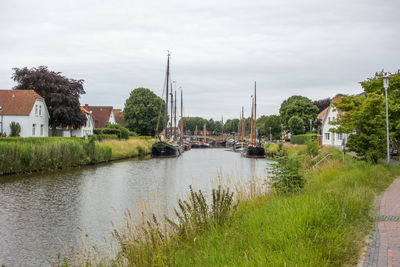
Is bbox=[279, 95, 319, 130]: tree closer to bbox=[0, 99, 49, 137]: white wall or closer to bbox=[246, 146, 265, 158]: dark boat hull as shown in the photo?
bbox=[246, 146, 265, 158]: dark boat hull

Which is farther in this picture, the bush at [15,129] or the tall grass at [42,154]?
the bush at [15,129]

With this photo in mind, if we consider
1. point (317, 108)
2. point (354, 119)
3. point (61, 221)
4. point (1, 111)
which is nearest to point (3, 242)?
point (61, 221)

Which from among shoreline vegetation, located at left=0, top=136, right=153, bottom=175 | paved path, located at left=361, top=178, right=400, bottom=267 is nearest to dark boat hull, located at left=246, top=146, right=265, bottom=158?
shoreline vegetation, located at left=0, top=136, right=153, bottom=175

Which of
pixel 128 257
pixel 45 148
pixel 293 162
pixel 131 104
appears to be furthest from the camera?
pixel 131 104

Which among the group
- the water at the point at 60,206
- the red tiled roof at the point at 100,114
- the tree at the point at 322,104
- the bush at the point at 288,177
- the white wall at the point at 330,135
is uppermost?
the tree at the point at 322,104

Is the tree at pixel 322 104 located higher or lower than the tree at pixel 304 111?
higher

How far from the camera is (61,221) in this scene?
12.1 m

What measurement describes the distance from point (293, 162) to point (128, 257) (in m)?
6.32

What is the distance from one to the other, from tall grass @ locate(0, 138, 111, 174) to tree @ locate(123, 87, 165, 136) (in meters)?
37.8

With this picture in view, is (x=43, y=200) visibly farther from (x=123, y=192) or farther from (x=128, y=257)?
(x=128, y=257)

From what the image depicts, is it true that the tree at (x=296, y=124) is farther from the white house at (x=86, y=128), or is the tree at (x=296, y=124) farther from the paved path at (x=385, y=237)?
the paved path at (x=385, y=237)

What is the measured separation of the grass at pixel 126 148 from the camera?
4082 cm

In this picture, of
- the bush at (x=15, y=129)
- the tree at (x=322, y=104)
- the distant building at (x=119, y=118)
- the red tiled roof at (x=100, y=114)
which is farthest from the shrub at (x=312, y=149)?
the distant building at (x=119, y=118)

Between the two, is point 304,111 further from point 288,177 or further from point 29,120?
point 288,177
